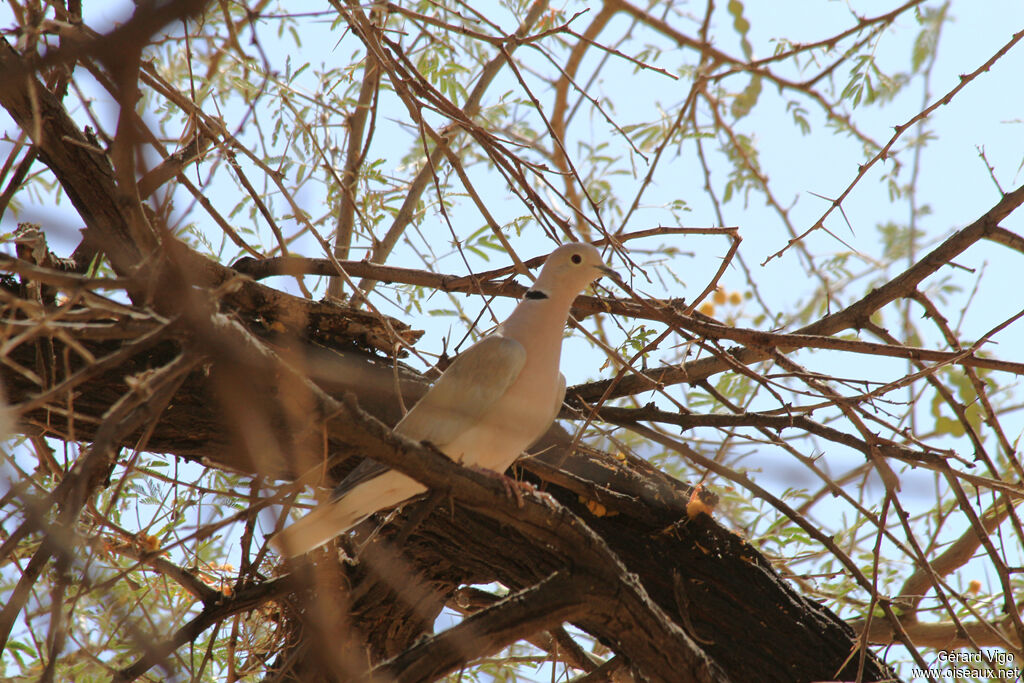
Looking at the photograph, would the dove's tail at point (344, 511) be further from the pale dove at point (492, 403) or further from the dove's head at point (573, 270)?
the dove's head at point (573, 270)

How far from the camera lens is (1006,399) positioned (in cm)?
456

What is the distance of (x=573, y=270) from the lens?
3074mm

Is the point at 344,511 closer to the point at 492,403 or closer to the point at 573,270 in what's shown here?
the point at 492,403

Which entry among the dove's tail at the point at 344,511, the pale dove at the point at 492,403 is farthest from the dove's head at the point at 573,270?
the dove's tail at the point at 344,511

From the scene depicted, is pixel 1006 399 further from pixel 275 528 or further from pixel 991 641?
pixel 275 528

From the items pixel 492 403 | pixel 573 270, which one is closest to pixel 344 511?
pixel 492 403

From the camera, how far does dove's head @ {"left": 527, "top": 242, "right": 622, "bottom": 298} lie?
121 inches

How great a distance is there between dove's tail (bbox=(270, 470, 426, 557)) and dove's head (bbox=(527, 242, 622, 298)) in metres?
0.89

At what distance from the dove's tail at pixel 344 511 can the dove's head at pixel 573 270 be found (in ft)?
2.92

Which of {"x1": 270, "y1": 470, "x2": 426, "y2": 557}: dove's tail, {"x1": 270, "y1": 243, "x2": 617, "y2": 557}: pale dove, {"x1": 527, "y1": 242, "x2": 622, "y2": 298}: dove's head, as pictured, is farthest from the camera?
{"x1": 527, "y1": 242, "x2": 622, "y2": 298}: dove's head

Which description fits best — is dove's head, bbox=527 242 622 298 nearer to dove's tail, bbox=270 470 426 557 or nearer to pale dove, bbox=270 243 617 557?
pale dove, bbox=270 243 617 557

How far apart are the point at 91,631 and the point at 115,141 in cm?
277

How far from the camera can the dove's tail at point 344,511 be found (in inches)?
101

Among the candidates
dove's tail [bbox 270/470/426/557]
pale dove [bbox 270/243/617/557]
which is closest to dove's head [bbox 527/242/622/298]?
pale dove [bbox 270/243/617/557]
